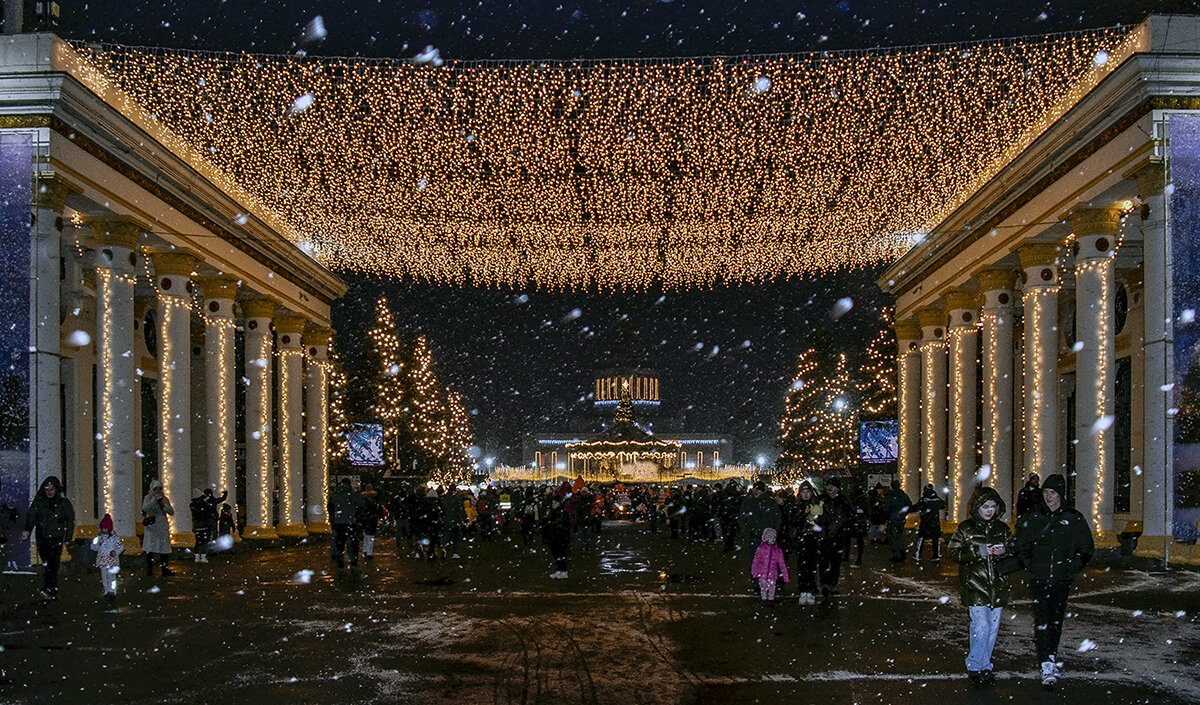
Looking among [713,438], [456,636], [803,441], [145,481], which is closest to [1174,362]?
[456,636]

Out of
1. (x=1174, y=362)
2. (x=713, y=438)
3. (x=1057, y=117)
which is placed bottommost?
(x=713, y=438)

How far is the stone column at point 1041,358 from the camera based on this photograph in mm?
27156

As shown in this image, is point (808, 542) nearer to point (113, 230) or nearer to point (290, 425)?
point (113, 230)

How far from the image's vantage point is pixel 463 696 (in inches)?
373

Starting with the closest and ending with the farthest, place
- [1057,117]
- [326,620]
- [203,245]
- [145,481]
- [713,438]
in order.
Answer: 1. [326,620]
2. [1057,117]
3. [203,245]
4. [145,481]
5. [713,438]

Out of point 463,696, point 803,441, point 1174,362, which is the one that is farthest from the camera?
point 803,441

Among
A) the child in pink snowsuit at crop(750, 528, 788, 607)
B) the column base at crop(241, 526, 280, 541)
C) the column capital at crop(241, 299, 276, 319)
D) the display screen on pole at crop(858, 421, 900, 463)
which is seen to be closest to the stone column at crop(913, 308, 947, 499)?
the display screen on pole at crop(858, 421, 900, 463)

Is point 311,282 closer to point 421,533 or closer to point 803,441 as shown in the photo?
point 421,533

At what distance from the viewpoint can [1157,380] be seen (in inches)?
828

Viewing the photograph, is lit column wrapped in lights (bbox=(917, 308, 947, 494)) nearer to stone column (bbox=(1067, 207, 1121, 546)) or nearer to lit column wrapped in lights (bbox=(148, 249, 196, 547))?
stone column (bbox=(1067, 207, 1121, 546))

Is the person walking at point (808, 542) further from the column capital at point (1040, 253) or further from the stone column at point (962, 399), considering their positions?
the stone column at point (962, 399)

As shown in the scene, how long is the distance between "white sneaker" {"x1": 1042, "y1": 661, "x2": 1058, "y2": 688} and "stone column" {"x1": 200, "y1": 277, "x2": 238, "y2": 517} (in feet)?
81.0

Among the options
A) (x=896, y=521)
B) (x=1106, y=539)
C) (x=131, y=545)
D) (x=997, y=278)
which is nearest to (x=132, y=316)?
(x=131, y=545)

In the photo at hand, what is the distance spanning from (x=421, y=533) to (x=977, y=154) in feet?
51.1
